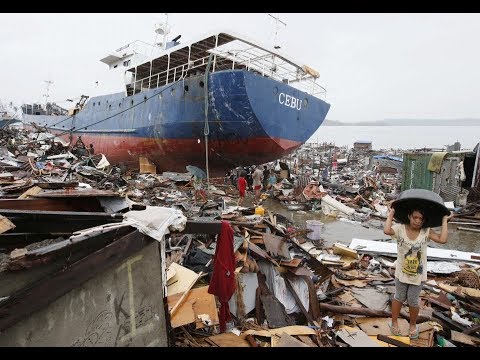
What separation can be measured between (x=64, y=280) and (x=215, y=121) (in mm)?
10856

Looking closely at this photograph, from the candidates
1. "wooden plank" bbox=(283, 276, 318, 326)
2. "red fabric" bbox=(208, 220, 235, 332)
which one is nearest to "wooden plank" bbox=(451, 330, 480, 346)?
"wooden plank" bbox=(283, 276, 318, 326)

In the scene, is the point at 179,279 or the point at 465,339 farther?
the point at 179,279

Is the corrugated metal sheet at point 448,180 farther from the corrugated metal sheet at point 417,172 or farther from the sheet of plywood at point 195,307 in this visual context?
the sheet of plywood at point 195,307

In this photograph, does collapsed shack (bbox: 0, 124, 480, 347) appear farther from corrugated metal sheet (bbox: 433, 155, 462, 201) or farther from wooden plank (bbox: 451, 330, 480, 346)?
corrugated metal sheet (bbox: 433, 155, 462, 201)

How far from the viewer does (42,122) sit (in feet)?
96.4

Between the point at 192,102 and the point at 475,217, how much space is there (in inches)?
431

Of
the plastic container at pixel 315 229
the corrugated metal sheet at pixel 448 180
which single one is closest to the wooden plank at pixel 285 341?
the plastic container at pixel 315 229

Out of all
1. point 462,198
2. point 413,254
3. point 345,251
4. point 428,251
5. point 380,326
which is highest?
point 413,254

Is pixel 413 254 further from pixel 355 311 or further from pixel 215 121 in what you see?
pixel 215 121

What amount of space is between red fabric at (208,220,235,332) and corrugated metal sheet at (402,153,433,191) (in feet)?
38.9

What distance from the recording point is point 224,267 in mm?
3535

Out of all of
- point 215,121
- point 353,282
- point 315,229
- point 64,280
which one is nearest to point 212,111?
point 215,121

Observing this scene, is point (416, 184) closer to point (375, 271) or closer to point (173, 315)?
point (375, 271)

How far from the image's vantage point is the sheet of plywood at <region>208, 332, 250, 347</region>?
3.62 meters
